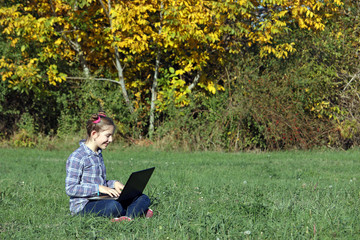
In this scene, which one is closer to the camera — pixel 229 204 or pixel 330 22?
pixel 229 204

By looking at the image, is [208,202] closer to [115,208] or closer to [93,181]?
[115,208]

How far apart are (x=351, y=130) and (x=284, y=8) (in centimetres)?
405

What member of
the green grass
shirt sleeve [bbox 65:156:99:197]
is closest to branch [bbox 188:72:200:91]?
the green grass

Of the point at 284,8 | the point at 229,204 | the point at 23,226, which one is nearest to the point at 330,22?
the point at 284,8

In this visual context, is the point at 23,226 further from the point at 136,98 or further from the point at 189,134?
the point at 136,98

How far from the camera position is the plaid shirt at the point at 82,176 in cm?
532

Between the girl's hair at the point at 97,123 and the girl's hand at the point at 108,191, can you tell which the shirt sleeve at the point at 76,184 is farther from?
the girl's hair at the point at 97,123

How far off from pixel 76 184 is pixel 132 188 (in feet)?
1.95

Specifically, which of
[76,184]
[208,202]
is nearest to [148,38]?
[208,202]

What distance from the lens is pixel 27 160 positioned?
39.0ft

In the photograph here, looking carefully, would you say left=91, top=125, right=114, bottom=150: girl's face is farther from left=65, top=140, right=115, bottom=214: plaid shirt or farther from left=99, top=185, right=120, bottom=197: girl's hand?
left=99, top=185, right=120, bottom=197: girl's hand

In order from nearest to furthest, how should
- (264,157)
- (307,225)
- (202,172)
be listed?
(307,225) < (202,172) < (264,157)

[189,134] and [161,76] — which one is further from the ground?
[161,76]

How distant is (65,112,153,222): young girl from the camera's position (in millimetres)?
5301
